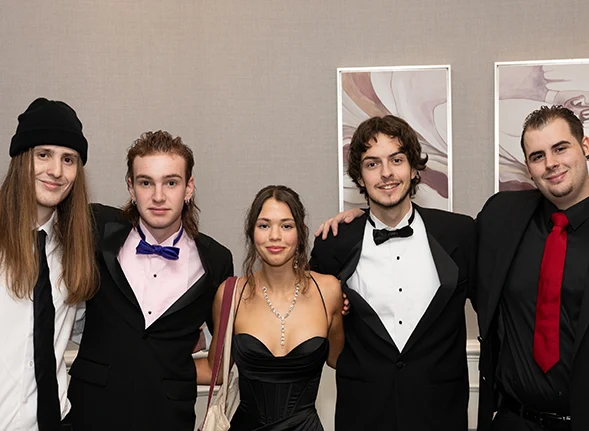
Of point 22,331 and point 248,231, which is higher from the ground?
point 248,231

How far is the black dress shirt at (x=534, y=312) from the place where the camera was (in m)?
2.41

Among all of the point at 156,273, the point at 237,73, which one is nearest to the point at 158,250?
the point at 156,273

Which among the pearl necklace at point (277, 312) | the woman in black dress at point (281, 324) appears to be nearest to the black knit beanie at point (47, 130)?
the woman in black dress at point (281, 324)

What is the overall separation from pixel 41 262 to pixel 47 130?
0.48 m

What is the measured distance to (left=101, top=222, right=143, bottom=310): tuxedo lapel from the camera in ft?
8.61

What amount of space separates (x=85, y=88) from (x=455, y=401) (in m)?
2.59

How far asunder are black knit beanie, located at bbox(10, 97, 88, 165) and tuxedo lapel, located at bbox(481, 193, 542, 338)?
1683mm

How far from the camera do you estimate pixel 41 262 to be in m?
2.43

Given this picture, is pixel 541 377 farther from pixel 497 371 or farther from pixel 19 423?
pixel 19 423

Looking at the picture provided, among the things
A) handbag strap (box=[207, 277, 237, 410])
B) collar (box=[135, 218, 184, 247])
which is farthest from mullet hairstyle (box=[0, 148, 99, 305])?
handbag strap (box=[207, 277, 237, 410])

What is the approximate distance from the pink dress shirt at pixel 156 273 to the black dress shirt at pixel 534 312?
1274 millimetres

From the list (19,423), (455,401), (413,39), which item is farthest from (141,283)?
(413,39)

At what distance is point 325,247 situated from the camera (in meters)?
2.98

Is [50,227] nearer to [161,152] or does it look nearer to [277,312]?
[161,152]
